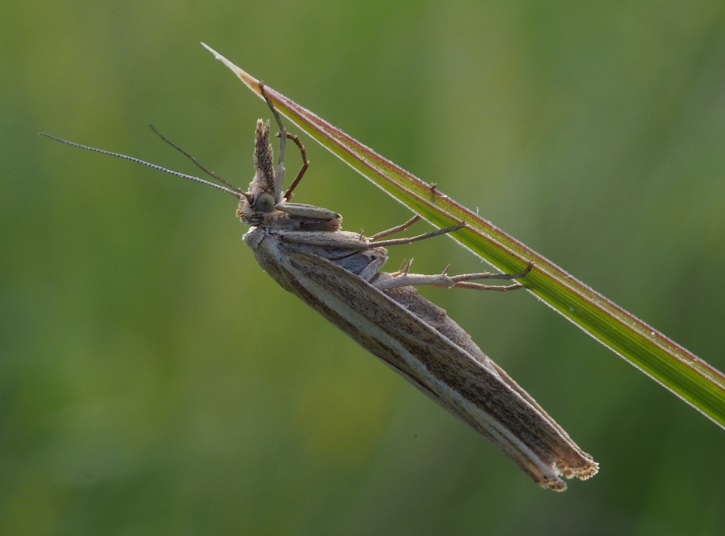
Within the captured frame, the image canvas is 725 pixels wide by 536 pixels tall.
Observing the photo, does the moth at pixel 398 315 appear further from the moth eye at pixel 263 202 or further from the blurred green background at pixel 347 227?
the blurred green background at pixel 347 227

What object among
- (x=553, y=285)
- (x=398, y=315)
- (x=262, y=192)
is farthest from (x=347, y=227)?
(x=553, y=285)

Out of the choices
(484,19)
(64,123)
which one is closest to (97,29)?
(64,123)

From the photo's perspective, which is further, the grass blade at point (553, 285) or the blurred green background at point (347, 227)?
the blurred green background at point (347, 227)

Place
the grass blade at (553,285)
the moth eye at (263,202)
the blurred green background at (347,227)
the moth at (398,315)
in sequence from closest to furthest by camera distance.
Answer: the grass blade at (553,285)
the moth at (398,315)
the moth eye at (263,202)
the blurred green background at (347,227)

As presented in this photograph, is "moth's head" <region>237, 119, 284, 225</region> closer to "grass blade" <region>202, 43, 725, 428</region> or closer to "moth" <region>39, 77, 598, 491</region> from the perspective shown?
"moth" <region>39, 77, 598, 491</region>

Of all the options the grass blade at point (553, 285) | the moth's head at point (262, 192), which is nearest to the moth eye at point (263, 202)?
the moth's head at point (262, 192)

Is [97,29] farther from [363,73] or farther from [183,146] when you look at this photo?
[363,73]
